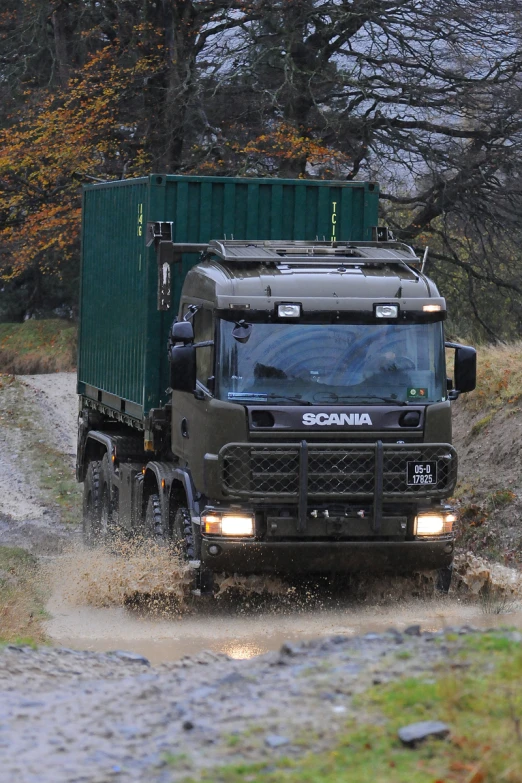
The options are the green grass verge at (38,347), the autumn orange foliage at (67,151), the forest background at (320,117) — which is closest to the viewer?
the forest background at (320,117)

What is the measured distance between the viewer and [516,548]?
1303 cm

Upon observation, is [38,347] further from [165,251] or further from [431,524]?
[431,524]

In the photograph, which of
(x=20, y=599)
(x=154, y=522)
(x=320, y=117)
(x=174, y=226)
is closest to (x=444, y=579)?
(x=154, y=522)

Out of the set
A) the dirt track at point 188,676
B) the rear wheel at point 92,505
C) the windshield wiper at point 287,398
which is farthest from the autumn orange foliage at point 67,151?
the windshield wiper at point 287,398

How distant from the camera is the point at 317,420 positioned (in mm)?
9117

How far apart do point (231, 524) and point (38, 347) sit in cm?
2283

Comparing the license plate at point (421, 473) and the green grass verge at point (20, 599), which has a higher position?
the license plate at point (421, 473)

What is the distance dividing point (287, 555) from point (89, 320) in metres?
6.14

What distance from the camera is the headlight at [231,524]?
920 centimetres

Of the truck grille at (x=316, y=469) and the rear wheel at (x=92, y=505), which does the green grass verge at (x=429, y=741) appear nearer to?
the truck grille at (x=316, y=469)

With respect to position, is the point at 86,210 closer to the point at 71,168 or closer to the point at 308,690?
the point at 308,690

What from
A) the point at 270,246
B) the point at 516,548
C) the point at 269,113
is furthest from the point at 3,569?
the point at 269,113

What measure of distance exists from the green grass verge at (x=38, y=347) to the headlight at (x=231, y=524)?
21.3 metres

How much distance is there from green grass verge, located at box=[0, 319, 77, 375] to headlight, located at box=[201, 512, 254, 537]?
2135 cm
